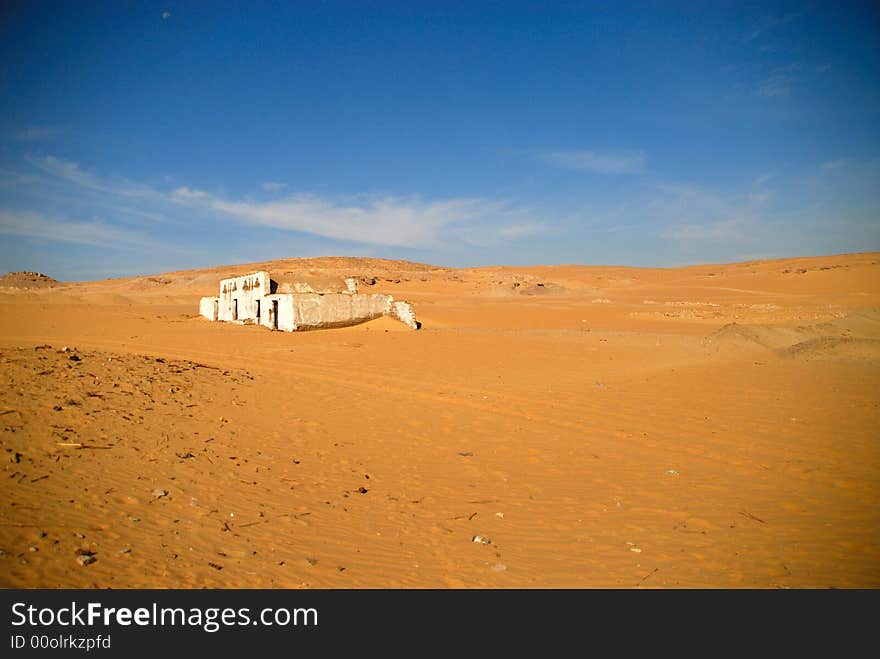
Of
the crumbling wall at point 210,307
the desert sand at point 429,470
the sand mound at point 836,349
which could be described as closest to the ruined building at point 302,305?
the crumbling wall at point 210,307

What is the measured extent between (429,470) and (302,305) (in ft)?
35.2

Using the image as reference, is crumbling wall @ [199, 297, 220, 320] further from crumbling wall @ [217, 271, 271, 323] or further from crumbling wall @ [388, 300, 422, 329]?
crumbling wall @ [388, 300, 422, 329]

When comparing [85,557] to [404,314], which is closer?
[85,557]

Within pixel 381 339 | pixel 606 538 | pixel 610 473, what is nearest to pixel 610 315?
pixel 381 339

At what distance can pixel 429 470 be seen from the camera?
521 centimetres

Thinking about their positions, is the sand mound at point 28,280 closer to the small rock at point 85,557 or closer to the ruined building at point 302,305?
the ruined building at point 302,305

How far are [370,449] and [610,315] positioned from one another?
19.3m

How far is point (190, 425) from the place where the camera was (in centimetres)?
557

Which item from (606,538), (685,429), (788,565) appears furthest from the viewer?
(685,429)

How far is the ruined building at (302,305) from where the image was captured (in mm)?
14992

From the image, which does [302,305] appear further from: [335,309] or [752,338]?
[752,338]

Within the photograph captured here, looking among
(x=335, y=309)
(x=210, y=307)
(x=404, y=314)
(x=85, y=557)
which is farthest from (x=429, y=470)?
(x=210, y=307)

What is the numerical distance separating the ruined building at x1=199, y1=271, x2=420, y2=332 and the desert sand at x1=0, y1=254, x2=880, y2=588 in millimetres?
3721
